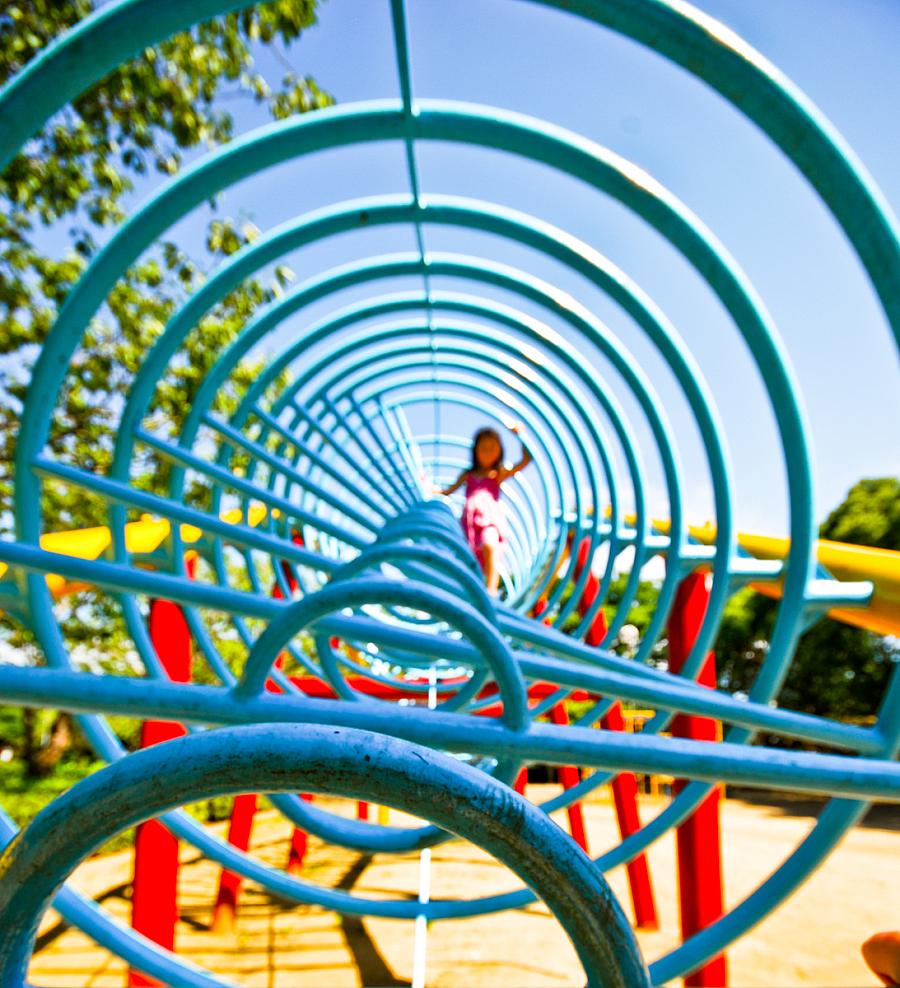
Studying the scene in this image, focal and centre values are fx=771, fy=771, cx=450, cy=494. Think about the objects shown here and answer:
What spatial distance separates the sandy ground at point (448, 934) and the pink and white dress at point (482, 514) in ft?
8.59

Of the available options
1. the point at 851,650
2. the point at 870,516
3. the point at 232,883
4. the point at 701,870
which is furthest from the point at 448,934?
the point at 870,516

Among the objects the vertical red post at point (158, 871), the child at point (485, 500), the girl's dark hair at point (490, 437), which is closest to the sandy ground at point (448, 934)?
the vertical red post at point (158, 871)

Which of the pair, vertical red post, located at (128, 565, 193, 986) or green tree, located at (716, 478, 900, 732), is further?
green tree, located at (716, 478, 900, 732)

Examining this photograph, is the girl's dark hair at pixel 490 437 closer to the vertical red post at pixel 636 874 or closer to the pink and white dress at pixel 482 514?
the pink and white dress at pixel 482 514

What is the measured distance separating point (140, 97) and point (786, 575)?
18.0 feet

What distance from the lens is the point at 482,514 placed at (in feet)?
19.7

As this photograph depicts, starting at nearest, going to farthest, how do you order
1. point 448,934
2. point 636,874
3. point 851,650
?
point 448,934 → point 636,874 → point 851,650

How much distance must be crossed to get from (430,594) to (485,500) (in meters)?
4.97

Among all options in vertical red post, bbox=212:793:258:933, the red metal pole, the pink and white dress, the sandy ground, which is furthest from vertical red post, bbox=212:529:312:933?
the red metal pole

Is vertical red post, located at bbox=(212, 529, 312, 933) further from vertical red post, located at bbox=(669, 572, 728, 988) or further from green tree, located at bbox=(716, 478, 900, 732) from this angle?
green tree, located at bbox=(716, 478, 900, 732)

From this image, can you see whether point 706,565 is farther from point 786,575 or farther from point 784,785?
point 784,785

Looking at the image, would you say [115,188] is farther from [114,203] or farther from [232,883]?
[232,883]

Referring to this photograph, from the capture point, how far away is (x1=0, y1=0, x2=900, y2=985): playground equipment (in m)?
0.51

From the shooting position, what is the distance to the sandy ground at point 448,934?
4.36m
